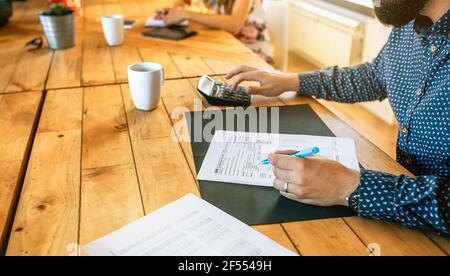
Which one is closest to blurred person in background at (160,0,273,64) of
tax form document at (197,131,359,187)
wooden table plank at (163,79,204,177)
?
wooden table plank at (163,79,204,177)

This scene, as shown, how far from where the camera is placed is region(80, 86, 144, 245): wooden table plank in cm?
72

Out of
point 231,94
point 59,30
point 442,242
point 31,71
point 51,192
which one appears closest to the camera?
point 442,242

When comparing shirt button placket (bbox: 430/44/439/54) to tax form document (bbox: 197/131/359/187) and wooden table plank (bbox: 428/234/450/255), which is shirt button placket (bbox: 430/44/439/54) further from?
wooden table plank (bbox: 428/234/450/255)

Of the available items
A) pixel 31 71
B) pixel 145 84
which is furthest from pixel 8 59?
pixel 145 84

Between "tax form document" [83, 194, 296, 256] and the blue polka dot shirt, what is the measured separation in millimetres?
198

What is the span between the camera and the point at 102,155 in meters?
0.92

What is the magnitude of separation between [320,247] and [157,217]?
0.86 ft

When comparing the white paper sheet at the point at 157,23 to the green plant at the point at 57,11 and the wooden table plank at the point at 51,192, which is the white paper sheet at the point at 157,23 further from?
the wooden table plank at the point at 51,192

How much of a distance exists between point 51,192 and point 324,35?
2842mm

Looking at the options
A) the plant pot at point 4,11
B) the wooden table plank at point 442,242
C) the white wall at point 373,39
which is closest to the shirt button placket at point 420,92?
the wooden table plank at point 442,242

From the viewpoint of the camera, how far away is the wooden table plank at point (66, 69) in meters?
1.35

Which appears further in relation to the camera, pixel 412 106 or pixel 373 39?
pixel 373 39

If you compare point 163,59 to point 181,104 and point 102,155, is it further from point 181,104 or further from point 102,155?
point 102,155
